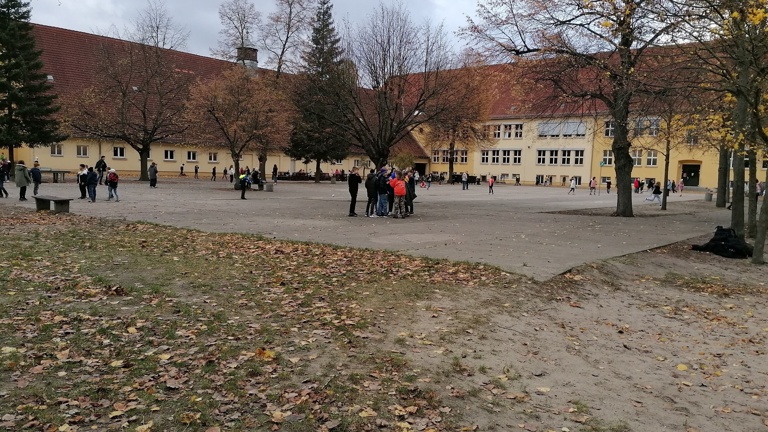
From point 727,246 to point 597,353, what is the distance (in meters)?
9.78

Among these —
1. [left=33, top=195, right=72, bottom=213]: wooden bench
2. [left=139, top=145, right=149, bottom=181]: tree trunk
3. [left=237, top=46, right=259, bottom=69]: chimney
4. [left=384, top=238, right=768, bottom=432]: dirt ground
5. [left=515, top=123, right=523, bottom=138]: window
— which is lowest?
[left=384, top=238, right=768, bottom=432]: dirt ground

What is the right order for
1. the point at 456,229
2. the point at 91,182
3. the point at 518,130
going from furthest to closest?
the point at 518,130, the point at 91,182, the point at 456,229

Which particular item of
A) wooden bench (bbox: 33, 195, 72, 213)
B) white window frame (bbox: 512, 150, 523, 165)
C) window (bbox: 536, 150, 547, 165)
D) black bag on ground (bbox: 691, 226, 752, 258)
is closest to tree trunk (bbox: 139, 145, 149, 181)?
wooden bench (bbox: 33, 195, 72, 213)

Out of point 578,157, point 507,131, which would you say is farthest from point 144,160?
point 578,157

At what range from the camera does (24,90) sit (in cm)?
3681

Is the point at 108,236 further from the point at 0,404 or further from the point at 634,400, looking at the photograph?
the point at 634,400

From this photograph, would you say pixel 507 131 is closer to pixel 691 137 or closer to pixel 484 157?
pixel 484 157

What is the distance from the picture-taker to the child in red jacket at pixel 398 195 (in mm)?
19297

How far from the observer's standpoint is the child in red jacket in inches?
760

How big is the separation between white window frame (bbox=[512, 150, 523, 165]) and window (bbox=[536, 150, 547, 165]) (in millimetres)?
2246

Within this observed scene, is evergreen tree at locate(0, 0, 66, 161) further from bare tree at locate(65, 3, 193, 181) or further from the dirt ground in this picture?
the dirt ground

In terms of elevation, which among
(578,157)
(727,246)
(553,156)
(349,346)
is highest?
(553,156)

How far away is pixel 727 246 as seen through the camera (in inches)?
562

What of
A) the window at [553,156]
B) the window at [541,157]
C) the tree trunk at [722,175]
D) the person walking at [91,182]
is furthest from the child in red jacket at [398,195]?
the window at [541,157]
